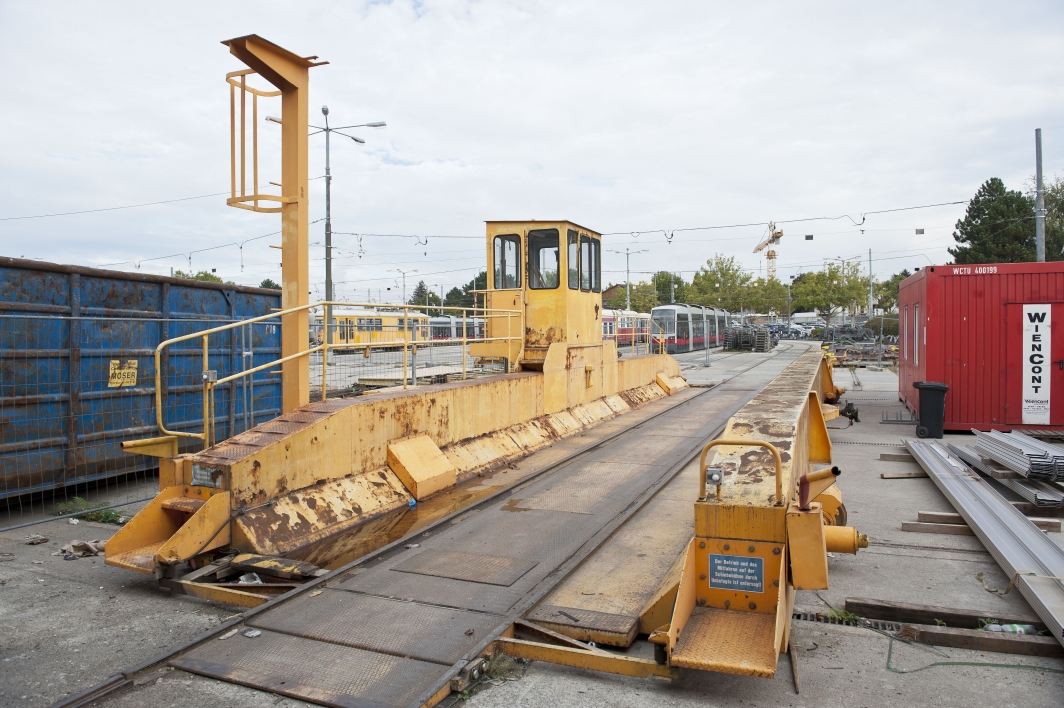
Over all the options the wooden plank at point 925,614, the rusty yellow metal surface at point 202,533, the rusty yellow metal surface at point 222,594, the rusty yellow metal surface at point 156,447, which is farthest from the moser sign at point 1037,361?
the rusty yellow metal surface at point 156,447

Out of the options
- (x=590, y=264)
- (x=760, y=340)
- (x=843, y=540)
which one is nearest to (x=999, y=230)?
(x=760, y=340)

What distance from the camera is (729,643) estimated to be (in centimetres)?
362

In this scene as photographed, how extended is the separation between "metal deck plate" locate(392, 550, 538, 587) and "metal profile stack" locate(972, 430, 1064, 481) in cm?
620

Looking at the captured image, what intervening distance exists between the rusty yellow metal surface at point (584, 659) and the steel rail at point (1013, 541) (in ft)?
8.00

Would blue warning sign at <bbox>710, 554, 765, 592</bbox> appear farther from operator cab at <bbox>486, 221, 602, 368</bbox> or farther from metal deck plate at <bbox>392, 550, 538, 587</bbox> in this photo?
operator cab at <bbox>486, 221, 602, 368</bbox>

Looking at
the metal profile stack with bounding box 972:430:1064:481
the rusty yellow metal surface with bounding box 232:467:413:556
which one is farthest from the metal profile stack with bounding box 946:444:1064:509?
the rusty yellow metal surface with bounding box 232:467:413:556

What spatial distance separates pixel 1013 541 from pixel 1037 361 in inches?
317

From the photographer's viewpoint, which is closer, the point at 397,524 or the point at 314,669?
the point at 314,669

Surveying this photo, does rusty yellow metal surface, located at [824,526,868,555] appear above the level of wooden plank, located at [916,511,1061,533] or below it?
above

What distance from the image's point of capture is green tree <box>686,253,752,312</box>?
77000mm

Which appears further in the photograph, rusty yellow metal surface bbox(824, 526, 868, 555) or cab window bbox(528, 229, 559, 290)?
A: cab window bbox(528, 229, 559, 290)

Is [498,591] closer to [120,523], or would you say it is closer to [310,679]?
[310,679]

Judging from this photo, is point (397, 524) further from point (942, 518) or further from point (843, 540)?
point (942, 518)

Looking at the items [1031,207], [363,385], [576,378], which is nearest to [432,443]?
[363,385]
